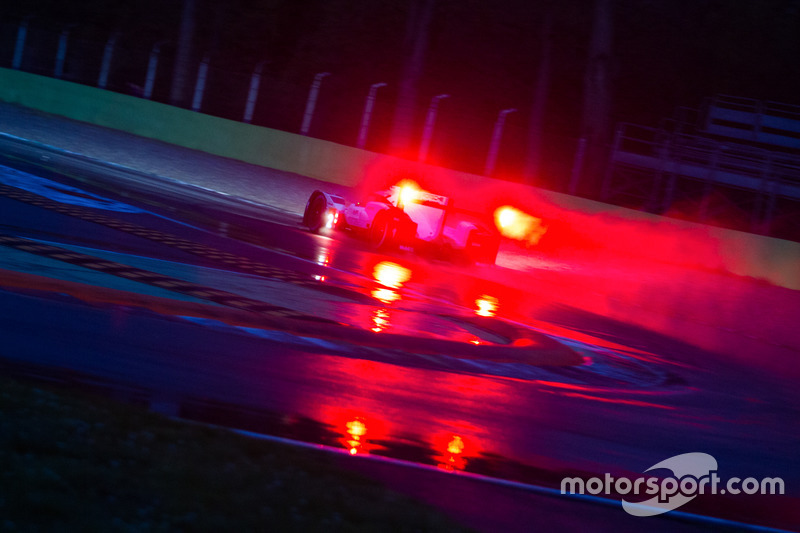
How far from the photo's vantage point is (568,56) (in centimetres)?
3678

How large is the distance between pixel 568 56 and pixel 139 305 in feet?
102

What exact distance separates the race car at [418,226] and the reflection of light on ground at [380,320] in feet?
18.7

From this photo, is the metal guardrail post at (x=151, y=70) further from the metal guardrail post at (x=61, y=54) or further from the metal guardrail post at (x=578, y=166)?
the metal guardrail post at (x=578, y=166)

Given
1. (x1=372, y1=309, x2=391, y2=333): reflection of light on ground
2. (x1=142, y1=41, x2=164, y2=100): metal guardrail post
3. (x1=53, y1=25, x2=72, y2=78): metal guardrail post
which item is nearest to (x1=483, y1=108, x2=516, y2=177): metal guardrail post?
(x1=142, y1=41, x2=164, y2=100): metal guardrail post

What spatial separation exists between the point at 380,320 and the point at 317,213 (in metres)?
7.51

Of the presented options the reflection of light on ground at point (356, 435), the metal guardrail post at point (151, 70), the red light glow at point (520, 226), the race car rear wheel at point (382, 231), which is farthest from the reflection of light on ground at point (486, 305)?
the metal guardrail post at point (151, 70)

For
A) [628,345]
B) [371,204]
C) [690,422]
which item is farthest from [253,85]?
[690,422]

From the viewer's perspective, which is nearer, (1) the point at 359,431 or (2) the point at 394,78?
(1) the point at 359,431

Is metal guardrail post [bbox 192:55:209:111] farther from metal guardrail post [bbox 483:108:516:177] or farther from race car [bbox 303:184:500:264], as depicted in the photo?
race car [bbox 303:184:500:264]

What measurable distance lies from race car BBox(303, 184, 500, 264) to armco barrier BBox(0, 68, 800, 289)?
3364 millimetres

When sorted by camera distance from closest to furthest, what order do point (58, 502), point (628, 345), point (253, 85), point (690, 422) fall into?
point (58, 502) → point (690, 422) → point (628, 345) → point (253, 85)

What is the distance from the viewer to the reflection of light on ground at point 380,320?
9.23 m

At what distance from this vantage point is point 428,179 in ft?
70.6

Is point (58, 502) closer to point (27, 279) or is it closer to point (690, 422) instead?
point (27, 279)
